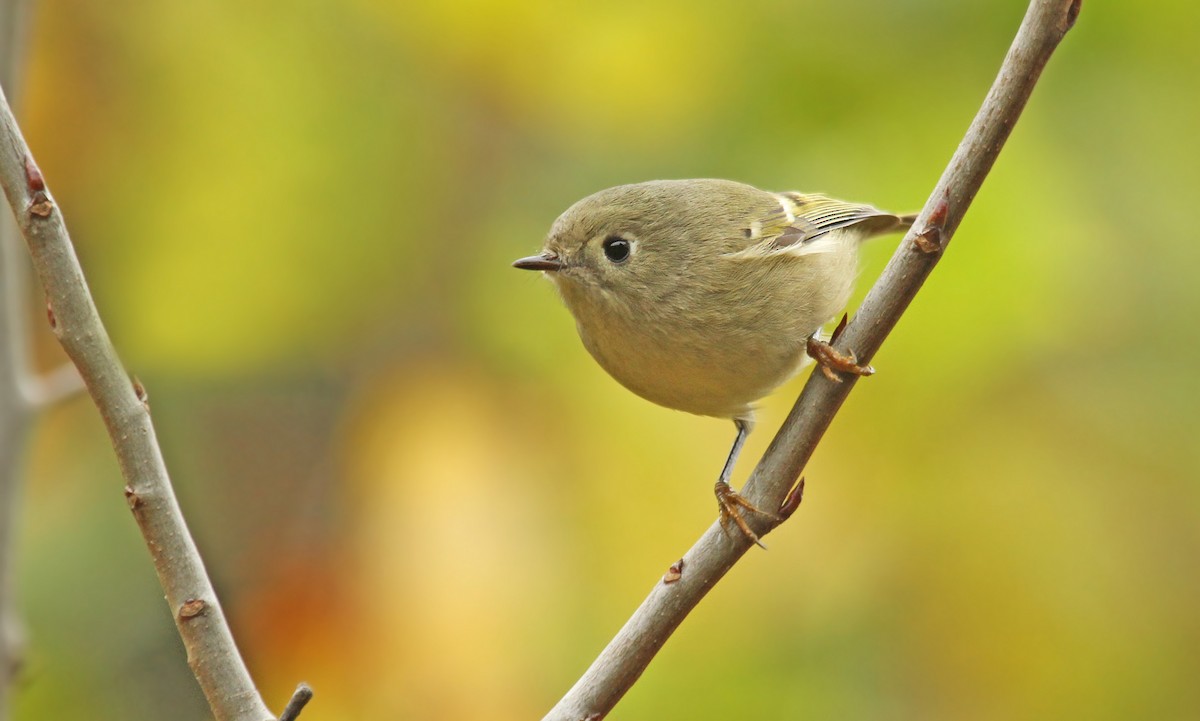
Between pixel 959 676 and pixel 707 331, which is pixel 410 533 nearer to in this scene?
pixel 707 331

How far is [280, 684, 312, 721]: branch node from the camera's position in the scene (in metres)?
1.60

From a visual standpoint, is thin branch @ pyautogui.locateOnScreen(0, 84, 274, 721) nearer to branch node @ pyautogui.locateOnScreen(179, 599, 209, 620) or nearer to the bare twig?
branch node @ pyautogui.locateOnScreen(179, 599, 209, 620)

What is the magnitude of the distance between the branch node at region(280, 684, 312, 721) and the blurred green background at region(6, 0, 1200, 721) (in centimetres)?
151

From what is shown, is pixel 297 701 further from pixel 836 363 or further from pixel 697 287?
pixel 697 287

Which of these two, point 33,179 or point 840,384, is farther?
point 840,384

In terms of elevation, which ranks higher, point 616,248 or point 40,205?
point 40,205

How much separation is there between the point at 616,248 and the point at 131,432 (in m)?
1.41

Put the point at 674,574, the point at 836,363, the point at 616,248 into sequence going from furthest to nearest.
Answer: the point at 616,248 < the point at 836,363 < the point at 674,574


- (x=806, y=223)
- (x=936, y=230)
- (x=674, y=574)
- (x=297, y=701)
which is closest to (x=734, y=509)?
(x=674, y=574)

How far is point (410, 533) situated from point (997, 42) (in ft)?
6.96

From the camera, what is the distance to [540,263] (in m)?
2.77

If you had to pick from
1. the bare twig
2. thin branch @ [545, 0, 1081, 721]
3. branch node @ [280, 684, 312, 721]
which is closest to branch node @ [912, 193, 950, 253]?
thin branch @ [545, 0, 1081, 721]

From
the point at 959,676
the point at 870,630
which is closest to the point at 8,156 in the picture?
the point at 870,630

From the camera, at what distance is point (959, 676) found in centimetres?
331
